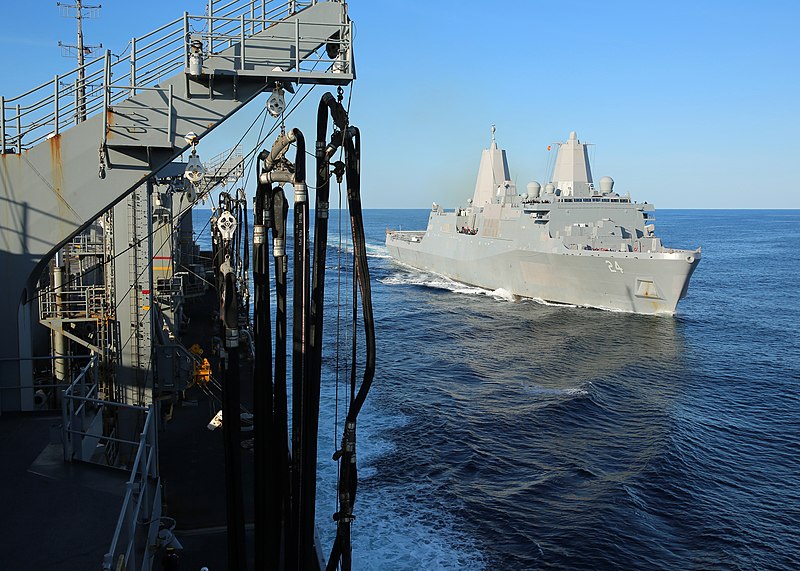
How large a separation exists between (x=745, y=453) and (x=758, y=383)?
844 cm

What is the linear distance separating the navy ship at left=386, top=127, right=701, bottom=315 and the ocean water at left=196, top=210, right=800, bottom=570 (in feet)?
9.78

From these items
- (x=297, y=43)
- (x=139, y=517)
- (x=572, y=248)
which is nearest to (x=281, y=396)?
(x=139, y=517)

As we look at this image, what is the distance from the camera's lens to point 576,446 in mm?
20250

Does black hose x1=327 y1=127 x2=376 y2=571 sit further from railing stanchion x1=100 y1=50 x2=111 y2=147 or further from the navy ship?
the navy ship

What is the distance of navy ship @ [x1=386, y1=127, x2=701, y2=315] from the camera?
40031 millimetres

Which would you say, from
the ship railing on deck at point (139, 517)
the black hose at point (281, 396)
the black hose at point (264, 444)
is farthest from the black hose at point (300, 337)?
the ship railing on deck at point (139, 517)

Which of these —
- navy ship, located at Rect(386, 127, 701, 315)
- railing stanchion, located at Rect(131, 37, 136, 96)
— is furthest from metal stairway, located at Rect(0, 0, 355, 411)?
navy ship, located at Rect(386, 127, 701, 315)

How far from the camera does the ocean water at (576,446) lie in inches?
579

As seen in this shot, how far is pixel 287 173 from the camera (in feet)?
21.4

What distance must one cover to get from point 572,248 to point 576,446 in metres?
24.1

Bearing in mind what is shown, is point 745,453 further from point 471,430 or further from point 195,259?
point 195,259

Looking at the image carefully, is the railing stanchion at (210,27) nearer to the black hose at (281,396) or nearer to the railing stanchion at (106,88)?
the railing stanchion at (106,88)

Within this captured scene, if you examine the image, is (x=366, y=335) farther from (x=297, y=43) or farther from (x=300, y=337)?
(x=297, y=43)

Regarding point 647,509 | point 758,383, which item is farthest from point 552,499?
point 758,383
